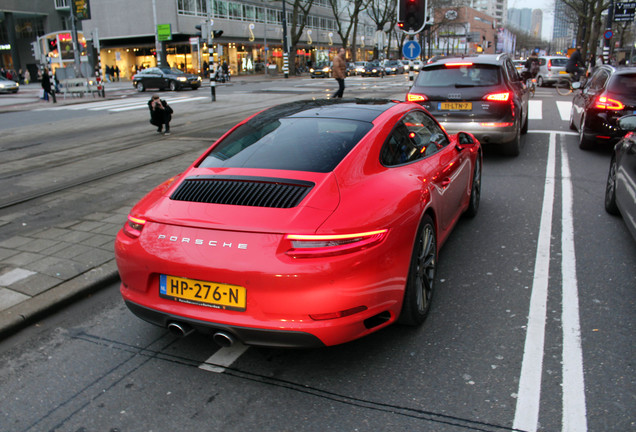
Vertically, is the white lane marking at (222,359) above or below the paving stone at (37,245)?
below

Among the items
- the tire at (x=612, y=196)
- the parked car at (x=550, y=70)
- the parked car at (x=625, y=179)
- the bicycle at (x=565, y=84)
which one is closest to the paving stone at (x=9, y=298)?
the parked car at (x=625, y=179)

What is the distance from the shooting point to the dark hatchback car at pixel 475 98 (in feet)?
28.1

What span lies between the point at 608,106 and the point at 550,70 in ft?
72.9

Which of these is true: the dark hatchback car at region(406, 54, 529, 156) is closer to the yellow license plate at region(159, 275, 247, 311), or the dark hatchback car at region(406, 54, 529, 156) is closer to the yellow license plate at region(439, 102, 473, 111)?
the yellow license plate at region(439, 102, 473, 111)

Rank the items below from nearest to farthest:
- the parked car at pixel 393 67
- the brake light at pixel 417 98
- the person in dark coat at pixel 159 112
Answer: the brake light at pixel 417 98 < the person in dark coat at pixel 159 112 < the parked car at pixel 393 67

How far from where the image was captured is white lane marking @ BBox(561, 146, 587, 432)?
104 inches

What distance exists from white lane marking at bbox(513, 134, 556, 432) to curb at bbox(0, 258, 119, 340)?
3.22 m

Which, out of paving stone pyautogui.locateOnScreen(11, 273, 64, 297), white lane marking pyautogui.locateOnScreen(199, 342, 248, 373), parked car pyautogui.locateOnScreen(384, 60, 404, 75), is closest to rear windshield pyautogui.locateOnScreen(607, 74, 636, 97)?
white lane marking pyautogui.locateOnScreen(199, 342, 248, 373)

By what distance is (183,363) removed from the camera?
3.23 metres

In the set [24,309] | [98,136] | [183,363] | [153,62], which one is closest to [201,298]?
[183,363]

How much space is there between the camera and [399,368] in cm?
312

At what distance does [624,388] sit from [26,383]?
3.29 m

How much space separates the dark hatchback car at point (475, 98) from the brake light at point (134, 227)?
21.2ft

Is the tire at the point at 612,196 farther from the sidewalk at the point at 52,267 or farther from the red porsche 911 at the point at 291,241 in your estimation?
the sidewalk at the point at 52,267
